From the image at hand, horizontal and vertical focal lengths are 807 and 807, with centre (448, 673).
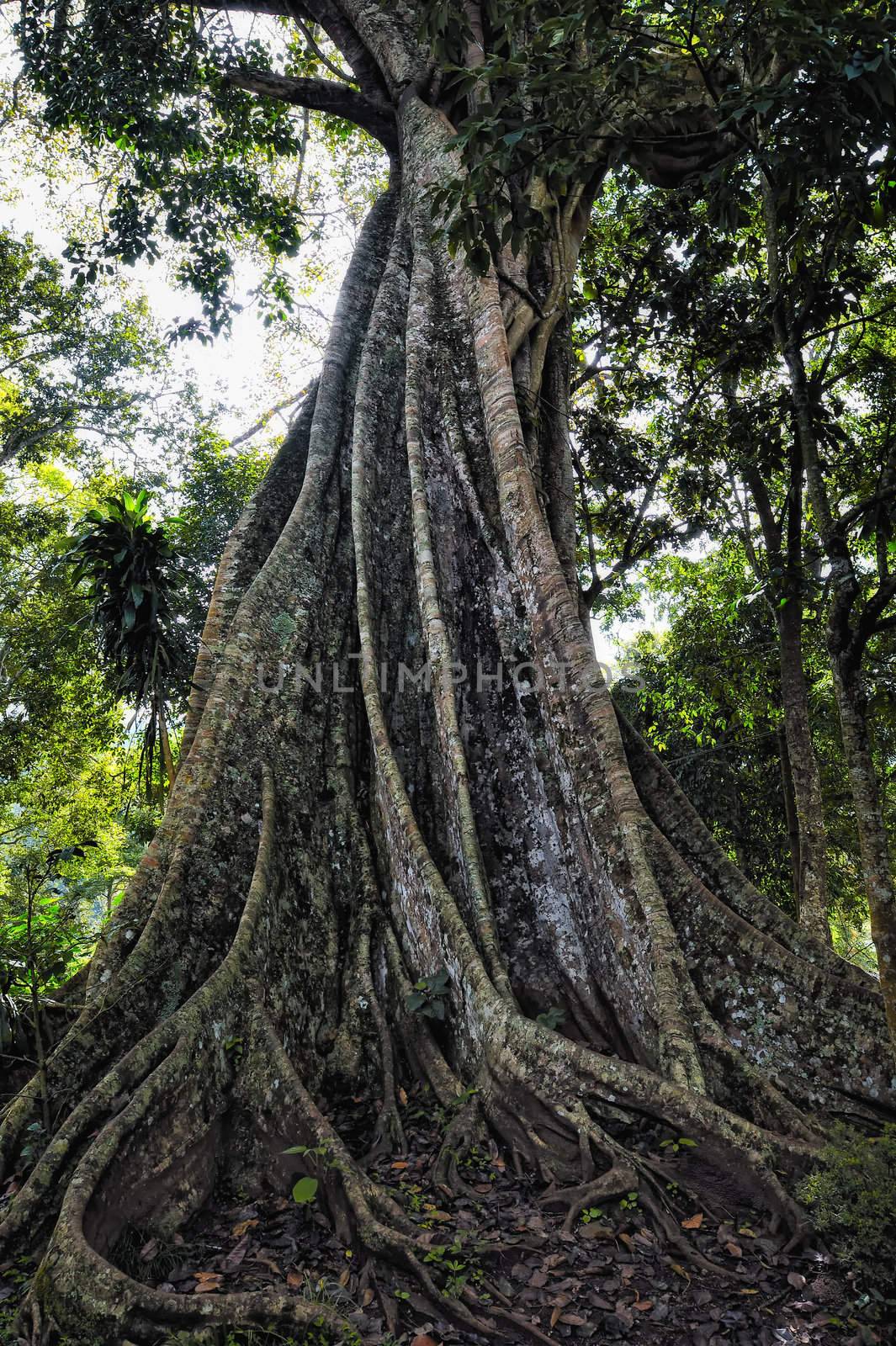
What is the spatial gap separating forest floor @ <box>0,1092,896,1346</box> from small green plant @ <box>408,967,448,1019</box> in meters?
0.74

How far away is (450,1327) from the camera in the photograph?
2.31 meters

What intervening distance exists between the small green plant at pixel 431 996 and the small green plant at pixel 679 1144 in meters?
1.12

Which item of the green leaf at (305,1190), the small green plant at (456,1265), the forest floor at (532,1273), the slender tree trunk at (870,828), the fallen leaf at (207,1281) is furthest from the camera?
the slender tree trunk at (870,828)

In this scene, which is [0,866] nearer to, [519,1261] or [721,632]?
[721,632]

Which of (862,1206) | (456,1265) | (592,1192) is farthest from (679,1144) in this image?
(456,1265)

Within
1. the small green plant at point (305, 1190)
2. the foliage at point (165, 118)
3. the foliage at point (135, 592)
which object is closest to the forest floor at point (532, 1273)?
the small green plant at point (305, 1190)

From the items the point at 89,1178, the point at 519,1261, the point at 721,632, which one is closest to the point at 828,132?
the point at 519,1261

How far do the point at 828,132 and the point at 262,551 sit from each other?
4.11m

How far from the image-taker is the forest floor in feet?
7.49

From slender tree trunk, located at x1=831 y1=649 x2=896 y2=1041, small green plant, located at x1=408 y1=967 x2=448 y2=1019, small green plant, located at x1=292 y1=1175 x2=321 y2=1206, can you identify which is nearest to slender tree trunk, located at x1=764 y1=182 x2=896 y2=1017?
slender tree trunk, located at x1=831 y1=649 x2=896 y2=1041

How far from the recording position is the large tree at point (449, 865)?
2.90 m

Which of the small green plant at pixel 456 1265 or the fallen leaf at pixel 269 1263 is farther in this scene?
the fallen leaf at pixel 269 1263

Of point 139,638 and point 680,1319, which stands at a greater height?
point 139,638

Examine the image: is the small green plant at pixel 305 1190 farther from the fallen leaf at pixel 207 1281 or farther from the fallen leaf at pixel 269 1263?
the fallen leaf at pixel 207 1281
